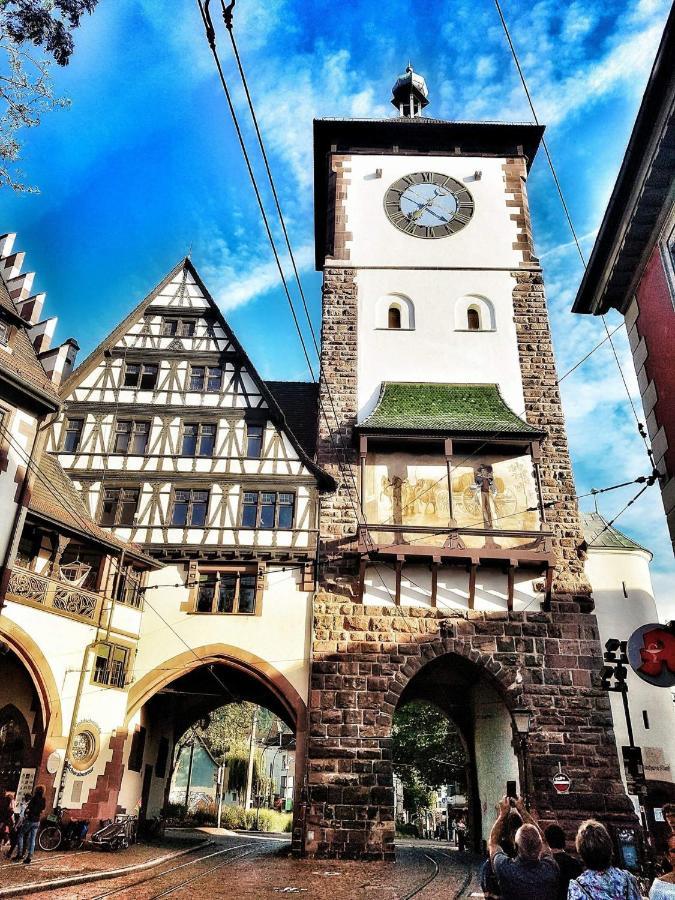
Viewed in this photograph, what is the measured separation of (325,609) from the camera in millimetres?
16516

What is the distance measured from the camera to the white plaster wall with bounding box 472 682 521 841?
1666 cm

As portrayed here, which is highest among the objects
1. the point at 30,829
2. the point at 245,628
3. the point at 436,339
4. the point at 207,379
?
the point at 436,339

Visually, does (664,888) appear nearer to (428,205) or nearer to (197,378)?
(197,378)

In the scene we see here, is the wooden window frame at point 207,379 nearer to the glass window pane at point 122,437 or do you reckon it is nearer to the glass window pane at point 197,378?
the glass window pane at point 197,378

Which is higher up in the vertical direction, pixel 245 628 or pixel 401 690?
pixel 245 628

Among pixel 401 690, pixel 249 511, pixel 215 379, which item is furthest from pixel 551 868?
pixel 215 379

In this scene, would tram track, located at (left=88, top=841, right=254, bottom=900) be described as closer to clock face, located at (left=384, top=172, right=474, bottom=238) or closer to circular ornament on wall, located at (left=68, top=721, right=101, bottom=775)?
circular ornament on wall, located at (left=68, top=721, right=101, bottom=775)

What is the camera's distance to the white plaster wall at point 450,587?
54.5 ft

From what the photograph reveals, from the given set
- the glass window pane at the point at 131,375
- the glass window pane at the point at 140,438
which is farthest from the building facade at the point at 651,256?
the glass window pane at the point at 131,375

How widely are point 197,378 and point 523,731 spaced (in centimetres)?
1197

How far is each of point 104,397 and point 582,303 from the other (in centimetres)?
1272

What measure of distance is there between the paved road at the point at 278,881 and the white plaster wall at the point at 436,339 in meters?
10.7

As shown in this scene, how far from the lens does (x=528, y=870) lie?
422 centimetres

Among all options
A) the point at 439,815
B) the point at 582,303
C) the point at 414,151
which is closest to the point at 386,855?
the point at 582,303
